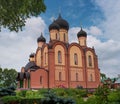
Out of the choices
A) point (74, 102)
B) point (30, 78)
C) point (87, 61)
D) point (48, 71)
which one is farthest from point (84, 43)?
point (74, 102)

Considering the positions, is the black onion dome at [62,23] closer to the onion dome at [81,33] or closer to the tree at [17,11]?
the onion dome at [81,33]

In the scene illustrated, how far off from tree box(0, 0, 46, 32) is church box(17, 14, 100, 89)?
26.2 meters

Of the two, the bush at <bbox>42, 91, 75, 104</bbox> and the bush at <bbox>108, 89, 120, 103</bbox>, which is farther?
the bush at <bbox>42, 91, 75, 104</bbox>

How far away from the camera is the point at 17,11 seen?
11883mm

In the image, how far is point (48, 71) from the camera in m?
40.4

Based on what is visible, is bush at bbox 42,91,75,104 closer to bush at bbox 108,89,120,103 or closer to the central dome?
bush at bbox 108,89,120,103

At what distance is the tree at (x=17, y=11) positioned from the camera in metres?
11.4

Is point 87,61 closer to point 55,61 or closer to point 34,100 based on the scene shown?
point 55,61

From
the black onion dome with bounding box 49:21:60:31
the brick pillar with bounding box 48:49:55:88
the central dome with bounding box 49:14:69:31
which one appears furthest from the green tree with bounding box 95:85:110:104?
the central dome with bounding box 49:14:69:31

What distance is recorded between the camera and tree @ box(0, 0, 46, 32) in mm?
11422

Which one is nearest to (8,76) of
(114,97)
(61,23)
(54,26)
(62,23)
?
(54,26)

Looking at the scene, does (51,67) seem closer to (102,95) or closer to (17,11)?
(17,11)

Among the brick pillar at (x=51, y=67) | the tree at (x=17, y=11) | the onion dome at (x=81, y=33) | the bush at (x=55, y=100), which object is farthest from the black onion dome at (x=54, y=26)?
the bush at (x=55, y=100)

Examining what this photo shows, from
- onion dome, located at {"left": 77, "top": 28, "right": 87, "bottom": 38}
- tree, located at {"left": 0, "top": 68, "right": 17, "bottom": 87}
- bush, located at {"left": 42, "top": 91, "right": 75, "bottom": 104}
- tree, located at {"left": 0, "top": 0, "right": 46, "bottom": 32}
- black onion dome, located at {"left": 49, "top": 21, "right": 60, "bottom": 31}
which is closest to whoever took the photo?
bush, located at {"left": 42, "top": 91, "right": 75, "bottom": 104}
